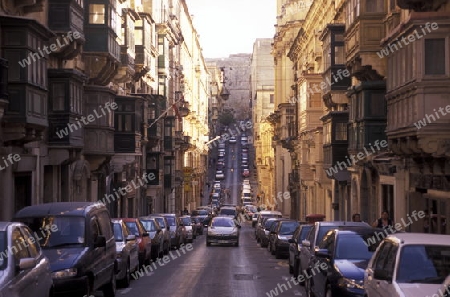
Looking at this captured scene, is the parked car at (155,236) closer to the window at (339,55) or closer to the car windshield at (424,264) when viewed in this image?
the window at (339,55)

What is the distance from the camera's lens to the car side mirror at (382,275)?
10.6m

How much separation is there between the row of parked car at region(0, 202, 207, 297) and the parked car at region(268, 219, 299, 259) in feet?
38.6

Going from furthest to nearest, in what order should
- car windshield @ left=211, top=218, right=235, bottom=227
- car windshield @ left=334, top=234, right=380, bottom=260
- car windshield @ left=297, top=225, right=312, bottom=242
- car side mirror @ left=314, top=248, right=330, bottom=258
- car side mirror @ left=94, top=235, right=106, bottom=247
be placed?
car windshield @ left=211, top=218, right=235, bottom=227
car windshield @ left=297, top=225, right=312, bottom=242
car side mirror @ left=94, top=235, right=106, bottom=247
car windshield @ left=334, top=234, right=380, bottom=260
car side mirror @ left=314, top=248, right=330, bottom=258

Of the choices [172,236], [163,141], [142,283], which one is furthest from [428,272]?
[163,141]

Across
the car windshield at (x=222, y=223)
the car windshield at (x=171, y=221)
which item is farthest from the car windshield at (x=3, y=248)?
the car windshield at (x=222, y=223)

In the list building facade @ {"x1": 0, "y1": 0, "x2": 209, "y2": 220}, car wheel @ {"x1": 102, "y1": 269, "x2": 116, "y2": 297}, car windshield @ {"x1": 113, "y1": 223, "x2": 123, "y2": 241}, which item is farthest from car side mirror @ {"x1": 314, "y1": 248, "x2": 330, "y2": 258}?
building facade @ {"x1": 0, "y1": 0, "x2": 209, "y2": 220}

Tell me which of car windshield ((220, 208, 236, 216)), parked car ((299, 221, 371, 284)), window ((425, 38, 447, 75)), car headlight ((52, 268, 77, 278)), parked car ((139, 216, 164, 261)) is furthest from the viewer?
car windshield ((220, 208, 236, 216))

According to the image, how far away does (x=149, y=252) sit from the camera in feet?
88.3

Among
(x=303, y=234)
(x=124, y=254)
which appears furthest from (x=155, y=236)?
(x=124, y=254)

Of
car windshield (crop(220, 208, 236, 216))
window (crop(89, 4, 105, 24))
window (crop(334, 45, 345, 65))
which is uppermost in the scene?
window (crop(89, 4, 105, 24))

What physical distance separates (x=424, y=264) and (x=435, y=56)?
13440 mm

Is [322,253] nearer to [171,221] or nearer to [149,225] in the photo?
[149,225]

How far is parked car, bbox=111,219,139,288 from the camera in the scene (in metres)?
19.9

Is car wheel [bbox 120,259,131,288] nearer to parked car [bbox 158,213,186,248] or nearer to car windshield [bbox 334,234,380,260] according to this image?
car windshield [bbox 334,234,380,260]
